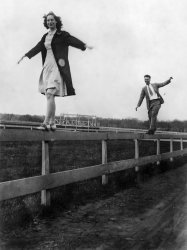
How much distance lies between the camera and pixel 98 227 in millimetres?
4355

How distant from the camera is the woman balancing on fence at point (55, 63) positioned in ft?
18.7

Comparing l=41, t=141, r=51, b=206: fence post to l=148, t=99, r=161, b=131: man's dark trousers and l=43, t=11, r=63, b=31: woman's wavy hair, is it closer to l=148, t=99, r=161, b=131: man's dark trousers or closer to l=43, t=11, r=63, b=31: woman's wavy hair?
l=43, t=11, r=63, b=31: woman's wavy hair

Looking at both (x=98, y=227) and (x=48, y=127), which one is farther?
(x=48, y=127)

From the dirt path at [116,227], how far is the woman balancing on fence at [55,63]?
1622 mm

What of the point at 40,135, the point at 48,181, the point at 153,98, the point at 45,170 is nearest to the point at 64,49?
the point at 40,135

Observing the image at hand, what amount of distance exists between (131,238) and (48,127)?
2111 mm

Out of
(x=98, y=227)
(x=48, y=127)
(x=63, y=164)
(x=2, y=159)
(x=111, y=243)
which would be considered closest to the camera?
(x=111, y=243)

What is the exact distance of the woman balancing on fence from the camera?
18.7 ft

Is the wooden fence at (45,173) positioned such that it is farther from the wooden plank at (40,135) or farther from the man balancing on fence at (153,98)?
the man balancing on fence at (153,98)

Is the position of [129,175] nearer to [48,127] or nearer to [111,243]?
[48,127]

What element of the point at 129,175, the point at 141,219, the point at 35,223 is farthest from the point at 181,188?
the point at 35,223

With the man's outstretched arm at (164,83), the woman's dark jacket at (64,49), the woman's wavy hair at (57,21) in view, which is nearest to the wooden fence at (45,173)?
the woman's dark jacket at (64,49)

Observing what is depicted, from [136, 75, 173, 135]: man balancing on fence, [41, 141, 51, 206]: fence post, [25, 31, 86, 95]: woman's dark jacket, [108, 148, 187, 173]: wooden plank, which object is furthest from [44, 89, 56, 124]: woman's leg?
[136, 75, 173, 135]: man balancing on fence

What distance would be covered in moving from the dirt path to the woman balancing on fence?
63.9 inches
